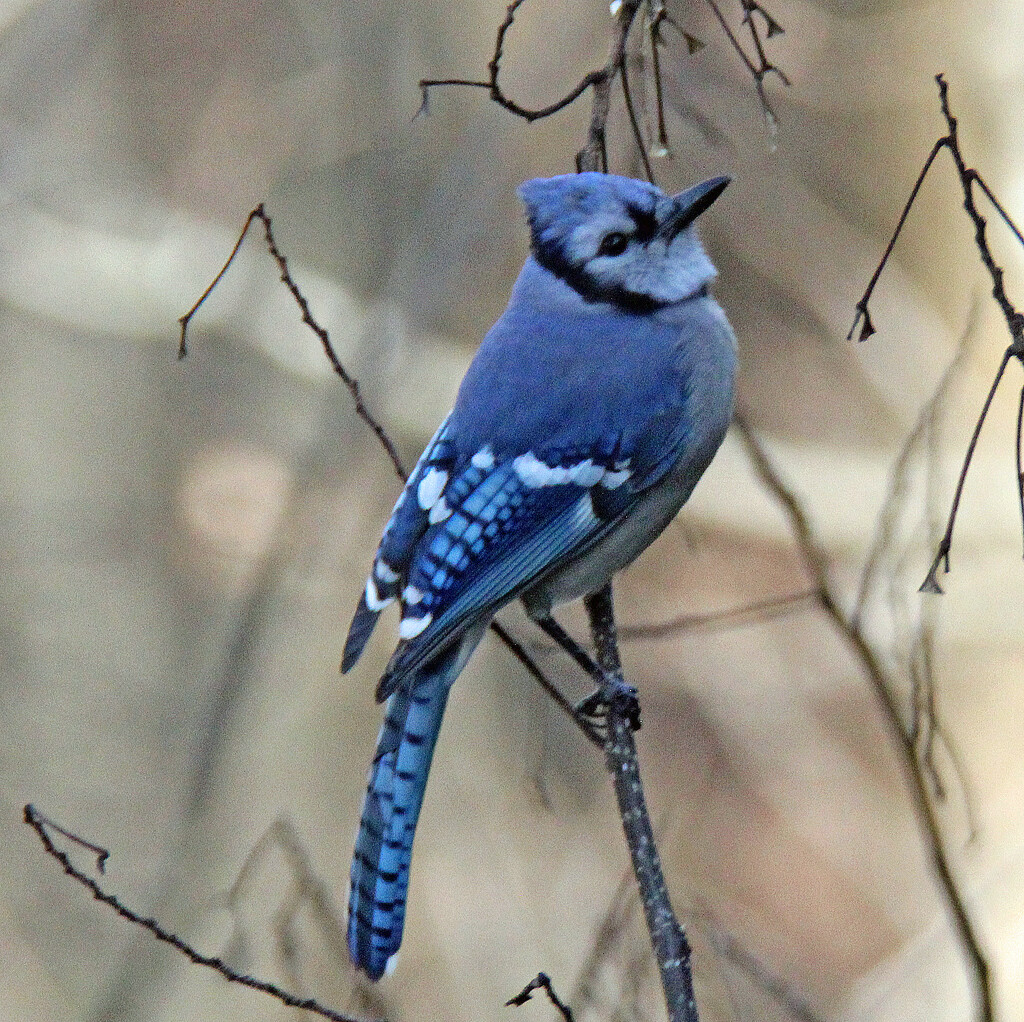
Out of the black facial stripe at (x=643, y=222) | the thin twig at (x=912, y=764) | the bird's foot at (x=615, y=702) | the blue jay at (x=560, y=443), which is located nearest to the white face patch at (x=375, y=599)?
the blue jay at (x=560, y=443)

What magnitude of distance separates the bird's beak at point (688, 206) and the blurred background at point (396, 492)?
1.62 meters

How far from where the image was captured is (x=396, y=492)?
4.62 meters

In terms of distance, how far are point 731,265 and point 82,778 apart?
10.1 feet

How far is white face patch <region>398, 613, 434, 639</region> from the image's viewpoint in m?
2.55

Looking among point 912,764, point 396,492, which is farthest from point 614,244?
point 396,492

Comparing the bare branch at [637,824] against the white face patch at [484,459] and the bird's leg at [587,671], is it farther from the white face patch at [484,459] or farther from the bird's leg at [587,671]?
the white face patch at [484,459]

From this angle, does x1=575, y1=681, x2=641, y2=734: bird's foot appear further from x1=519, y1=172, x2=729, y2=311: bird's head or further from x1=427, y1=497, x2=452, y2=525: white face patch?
x1=519, y1=172, x2=729, y2=311: bird's head

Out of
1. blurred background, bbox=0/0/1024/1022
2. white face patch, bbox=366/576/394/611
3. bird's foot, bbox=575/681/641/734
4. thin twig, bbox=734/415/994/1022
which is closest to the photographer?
thin twig, bbox=734/415/994/1022

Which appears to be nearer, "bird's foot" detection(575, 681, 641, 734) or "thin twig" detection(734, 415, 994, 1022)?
"thin twig" detection(734, 415, 994, 1022)

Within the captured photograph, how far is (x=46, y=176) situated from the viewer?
5293 mm

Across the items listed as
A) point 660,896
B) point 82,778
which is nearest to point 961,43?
point 660,896

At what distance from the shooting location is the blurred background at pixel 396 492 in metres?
4.46

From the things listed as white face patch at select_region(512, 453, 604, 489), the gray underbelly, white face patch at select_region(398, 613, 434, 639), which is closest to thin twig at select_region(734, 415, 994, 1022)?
the gray underbelly

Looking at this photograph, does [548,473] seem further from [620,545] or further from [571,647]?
[571,647]
